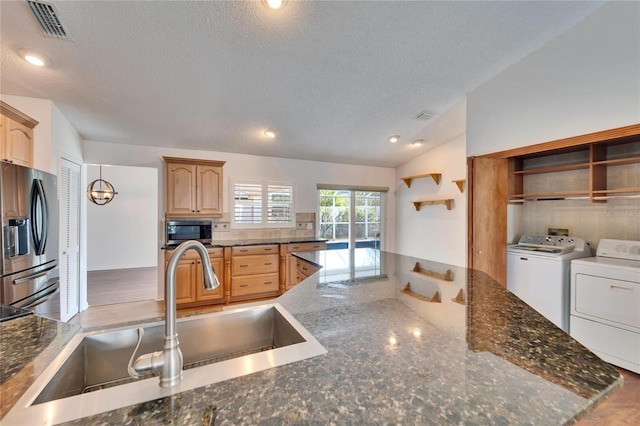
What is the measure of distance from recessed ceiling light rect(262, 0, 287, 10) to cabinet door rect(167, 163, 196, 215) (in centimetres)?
268

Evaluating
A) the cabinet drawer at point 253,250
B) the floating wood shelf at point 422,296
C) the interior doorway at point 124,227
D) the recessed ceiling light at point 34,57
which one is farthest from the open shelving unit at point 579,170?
the interior doorway at point 124,227

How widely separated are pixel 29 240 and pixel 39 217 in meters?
0.22

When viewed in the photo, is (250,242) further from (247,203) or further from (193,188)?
(193,188)

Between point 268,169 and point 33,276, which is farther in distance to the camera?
point 268,169

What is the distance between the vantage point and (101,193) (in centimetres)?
581

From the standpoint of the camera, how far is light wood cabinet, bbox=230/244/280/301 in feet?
13.2

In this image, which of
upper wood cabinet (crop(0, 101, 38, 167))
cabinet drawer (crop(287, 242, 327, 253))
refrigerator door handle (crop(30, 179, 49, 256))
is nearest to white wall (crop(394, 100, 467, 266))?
cabinet drawer (crop(287, 242, 327, 253))

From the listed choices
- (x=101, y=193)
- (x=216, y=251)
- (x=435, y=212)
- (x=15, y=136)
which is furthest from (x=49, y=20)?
(x=435, y=212)

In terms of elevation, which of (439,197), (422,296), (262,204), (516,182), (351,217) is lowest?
(422,296)

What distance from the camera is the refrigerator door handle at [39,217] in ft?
7.41

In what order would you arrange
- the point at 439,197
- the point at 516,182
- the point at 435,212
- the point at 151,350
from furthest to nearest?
the point at 435,212 < the point at 439,197 < the point at 516,182 < the point at 151,350

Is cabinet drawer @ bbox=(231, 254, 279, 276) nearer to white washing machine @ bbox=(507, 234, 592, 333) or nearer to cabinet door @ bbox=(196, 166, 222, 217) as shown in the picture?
cabinet door @ bbox=(196, 166, 222, 217)

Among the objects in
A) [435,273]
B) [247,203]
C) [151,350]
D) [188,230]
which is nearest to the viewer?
[151,350]

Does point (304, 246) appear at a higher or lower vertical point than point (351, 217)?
lower
